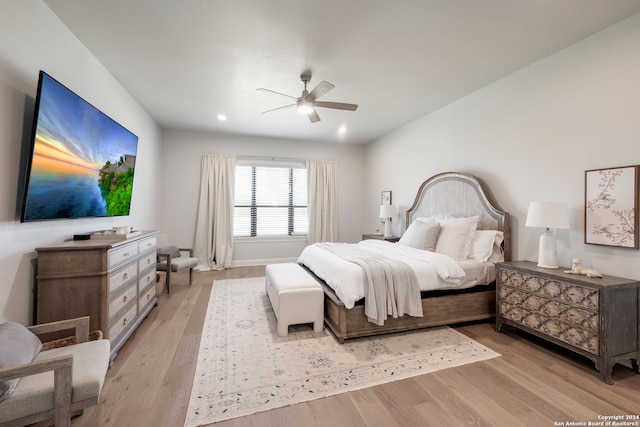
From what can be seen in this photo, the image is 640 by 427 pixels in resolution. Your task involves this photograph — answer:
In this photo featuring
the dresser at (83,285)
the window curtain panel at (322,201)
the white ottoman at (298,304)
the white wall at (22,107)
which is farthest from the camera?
the window curtain panel at (322,201)

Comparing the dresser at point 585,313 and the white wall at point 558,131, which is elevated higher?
the white wall at point 558,131

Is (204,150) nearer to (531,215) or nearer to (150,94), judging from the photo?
(150,94)

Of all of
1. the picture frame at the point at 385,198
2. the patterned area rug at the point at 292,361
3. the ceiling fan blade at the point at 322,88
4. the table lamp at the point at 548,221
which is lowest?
the patterned area rug at the point at 292,361

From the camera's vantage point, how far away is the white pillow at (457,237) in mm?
3391

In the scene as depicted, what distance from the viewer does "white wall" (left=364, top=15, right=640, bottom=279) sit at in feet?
7.66

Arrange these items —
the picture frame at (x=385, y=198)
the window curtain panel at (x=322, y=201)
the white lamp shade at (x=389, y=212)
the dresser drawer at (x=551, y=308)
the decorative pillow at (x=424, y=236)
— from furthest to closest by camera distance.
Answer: the window curtain panel at (x=322, y=201) < the picture frame at (x=385, y=198) < the white lamp shade at (x=389, y=212) < the decorative pillow at (x=424, y=236) < the dresser drawer at (x=551, y=308)

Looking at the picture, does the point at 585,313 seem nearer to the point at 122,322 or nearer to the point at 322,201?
the point at 122,322

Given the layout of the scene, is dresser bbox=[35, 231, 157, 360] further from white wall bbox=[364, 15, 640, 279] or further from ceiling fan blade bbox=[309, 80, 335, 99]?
white wall bbox=[364, 15, 640, 279]

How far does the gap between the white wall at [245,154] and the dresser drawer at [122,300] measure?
3155 millimetres

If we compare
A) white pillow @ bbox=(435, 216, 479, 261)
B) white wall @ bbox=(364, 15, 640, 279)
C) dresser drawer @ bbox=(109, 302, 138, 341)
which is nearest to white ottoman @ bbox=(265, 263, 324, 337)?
dresser drawer @ bbox=(109, 302, 138, 341)

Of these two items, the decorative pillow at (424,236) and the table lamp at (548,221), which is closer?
the table lamp at (548,221)

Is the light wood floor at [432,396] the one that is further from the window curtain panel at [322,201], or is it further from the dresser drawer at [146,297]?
the window curtain panel at [322,201]

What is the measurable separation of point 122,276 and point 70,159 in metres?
1.08

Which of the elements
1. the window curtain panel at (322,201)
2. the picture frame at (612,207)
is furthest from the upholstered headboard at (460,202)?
the window curtain panel at (322,201)
